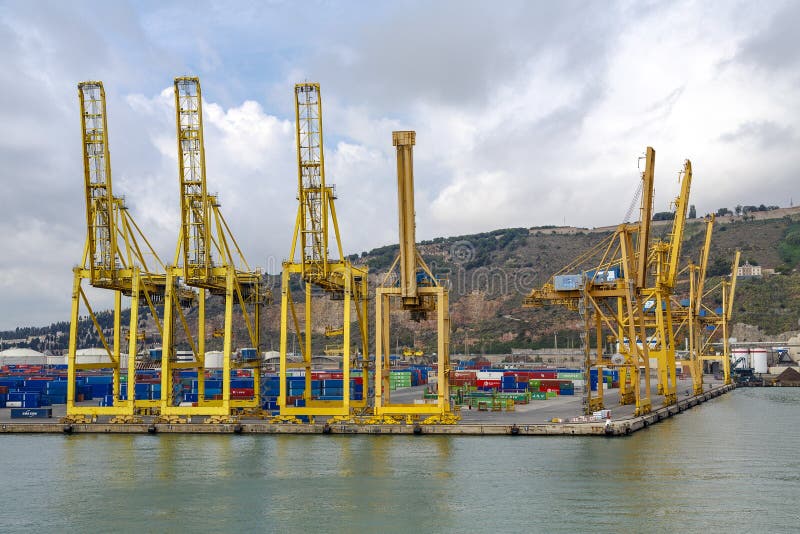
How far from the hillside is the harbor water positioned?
9811 centimetres

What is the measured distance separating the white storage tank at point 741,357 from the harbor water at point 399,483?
223 feet

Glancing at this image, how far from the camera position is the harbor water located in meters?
25.5

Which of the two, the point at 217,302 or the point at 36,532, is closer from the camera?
the point at 36,532

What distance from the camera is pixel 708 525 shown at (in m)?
24.8

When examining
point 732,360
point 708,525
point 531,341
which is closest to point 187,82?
point 708,525

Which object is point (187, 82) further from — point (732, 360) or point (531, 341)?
point (531, 341)

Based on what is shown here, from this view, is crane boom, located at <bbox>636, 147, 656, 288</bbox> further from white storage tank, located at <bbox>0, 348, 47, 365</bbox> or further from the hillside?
white storage tank, located at <bbox>0, 348, 47, 365</bbox>

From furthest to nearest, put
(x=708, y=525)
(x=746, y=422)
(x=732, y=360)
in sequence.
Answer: (x=732, y=360)
(x=746, y=422)
(x=708, y=525)

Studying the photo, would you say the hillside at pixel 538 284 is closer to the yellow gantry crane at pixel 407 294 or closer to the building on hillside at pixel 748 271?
the building on hillside at pixel 748 271

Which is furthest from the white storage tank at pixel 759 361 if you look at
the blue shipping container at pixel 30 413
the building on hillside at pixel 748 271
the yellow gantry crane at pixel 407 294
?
the blue shipping container at pixel 30 413

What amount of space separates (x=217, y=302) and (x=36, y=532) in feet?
562

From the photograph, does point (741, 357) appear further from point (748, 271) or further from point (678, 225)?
point (678, 225)

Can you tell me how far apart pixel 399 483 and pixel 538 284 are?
134 meters

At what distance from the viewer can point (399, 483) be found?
30625 millimetres
